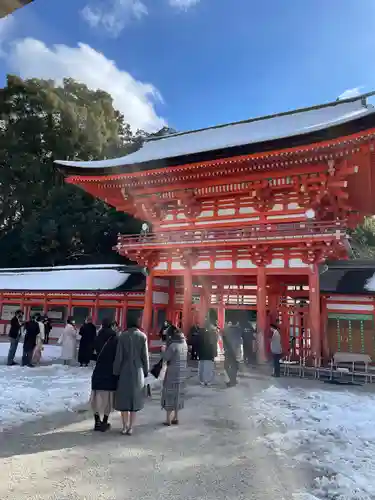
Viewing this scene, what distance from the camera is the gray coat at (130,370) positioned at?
5.55 meters

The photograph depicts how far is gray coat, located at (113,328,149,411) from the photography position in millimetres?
5551

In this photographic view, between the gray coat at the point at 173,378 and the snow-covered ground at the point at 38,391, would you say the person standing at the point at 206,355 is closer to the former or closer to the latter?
the snow-covered ground at the point at 38,391

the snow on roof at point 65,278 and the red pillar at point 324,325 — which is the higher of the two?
the snow on roof at point 65,278

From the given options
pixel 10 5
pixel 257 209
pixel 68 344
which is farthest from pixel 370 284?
pixel 10 5

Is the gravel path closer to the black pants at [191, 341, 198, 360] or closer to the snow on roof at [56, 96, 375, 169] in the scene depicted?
the black pants at [191, 341, 198, 360]

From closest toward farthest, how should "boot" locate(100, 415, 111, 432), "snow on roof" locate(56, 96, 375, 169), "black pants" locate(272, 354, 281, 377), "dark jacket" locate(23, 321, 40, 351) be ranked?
"boot" locate(100, 415, 111, 432) < "black pants" locate(272, 354, 281, 377) < "dark jacket" locate(23, 321, 40, 351) < "snow on roof" locate(56, 96, 375, 169)

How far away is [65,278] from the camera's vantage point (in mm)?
21719

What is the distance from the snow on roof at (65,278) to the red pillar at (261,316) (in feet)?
27.5

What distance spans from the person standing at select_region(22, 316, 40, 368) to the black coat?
60.8 inches

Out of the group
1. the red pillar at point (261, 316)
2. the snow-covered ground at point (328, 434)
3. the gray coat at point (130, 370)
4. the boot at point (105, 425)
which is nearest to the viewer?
the snow-covered ground at point (328, 434)

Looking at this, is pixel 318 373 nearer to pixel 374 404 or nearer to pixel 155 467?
pixel 374 404

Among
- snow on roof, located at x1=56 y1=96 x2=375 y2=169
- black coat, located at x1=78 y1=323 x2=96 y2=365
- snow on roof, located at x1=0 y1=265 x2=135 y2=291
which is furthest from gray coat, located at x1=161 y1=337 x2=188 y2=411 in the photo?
snow on roof, located at x1=0 y1=265 x2=135 y2=291

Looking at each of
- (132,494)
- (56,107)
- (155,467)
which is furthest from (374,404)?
(56,107)

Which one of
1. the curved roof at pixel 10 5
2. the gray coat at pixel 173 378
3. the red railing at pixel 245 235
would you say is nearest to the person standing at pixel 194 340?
the red railing at pixel 245 235
